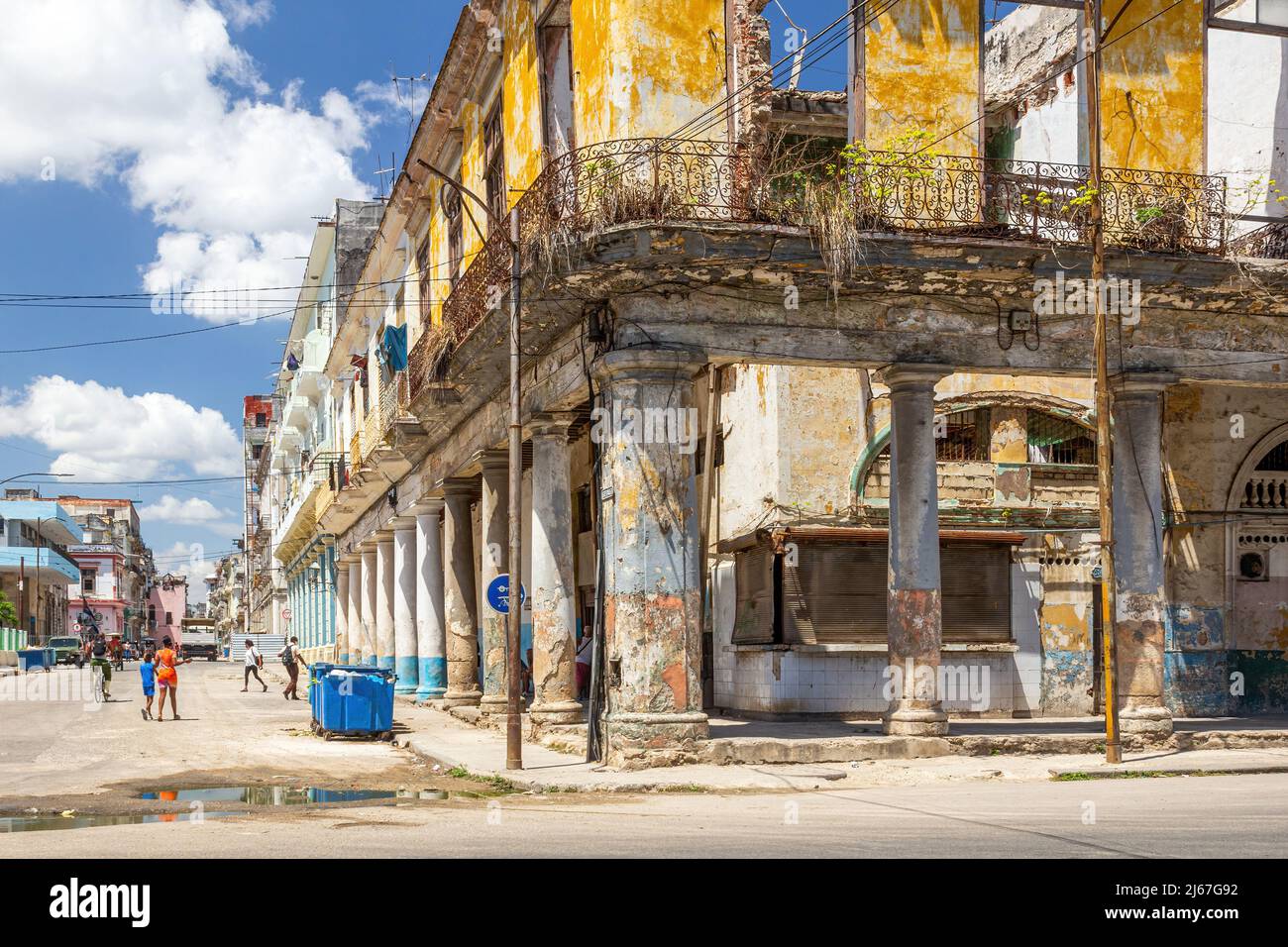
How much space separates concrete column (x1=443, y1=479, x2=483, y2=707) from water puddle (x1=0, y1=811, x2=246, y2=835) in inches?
493

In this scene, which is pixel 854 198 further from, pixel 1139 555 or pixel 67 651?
pixel 67 651

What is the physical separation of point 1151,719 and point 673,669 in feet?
17.9

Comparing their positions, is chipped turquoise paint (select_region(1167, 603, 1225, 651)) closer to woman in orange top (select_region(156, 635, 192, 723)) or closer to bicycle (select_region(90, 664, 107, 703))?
woman in orange top (select_region(156, 635, 192, 723))

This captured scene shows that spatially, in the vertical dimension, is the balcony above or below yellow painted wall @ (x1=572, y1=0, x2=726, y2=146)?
below

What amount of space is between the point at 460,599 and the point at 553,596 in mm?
7278

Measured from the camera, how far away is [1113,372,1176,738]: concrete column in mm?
15664

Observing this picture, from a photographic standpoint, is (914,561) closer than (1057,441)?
Yes

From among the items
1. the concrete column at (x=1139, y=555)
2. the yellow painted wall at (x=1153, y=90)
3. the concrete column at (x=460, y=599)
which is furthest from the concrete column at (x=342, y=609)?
the yellow painted wall at (x=1153, y=90)

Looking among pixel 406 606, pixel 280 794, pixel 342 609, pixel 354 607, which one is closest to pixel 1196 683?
pixel 280 794

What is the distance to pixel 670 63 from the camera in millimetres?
14570

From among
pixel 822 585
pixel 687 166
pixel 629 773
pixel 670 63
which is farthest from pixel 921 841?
pixel 822 585

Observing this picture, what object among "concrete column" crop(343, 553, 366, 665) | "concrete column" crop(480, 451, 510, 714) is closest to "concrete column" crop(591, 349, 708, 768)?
"concrete column" crop(480, 451, 510, 714)

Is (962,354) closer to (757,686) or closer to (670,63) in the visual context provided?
(670,63)

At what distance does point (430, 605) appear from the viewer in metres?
27.1
